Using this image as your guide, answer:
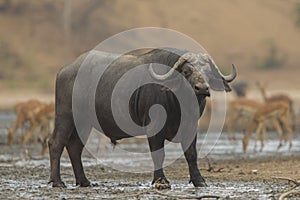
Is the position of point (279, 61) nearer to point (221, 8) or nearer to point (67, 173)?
point (221, 8)

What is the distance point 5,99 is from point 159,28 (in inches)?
802

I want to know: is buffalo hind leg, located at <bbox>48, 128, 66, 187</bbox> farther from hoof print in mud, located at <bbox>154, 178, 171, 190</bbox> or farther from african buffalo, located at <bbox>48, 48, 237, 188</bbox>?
hoof print in mud, located at <bbox>154, 178, 171, 190</bbox>

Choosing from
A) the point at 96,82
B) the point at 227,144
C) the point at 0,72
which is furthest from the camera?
the point at 0,72

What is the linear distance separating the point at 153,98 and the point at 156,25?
47139 millimetres

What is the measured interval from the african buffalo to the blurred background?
32.5 meters

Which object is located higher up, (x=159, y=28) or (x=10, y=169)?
(x=159, y=28)

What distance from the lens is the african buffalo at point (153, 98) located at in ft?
36.2

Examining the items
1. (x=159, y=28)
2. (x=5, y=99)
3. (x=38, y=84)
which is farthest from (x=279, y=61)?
(x=5, y=99)

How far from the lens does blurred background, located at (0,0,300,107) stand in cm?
4997

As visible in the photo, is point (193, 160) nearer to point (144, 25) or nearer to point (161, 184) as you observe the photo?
point (161, 184)

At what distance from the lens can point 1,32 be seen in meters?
53.2

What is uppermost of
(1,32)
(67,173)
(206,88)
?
(1,32)

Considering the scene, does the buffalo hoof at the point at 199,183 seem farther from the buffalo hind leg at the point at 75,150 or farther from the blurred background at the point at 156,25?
the blurred background at the point at 156,25

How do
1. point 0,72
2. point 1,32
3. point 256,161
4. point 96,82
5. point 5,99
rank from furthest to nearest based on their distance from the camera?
1. point 1,32
2. point 0,72
3. point 5,99
4. point 256,161
5. point 96,82
